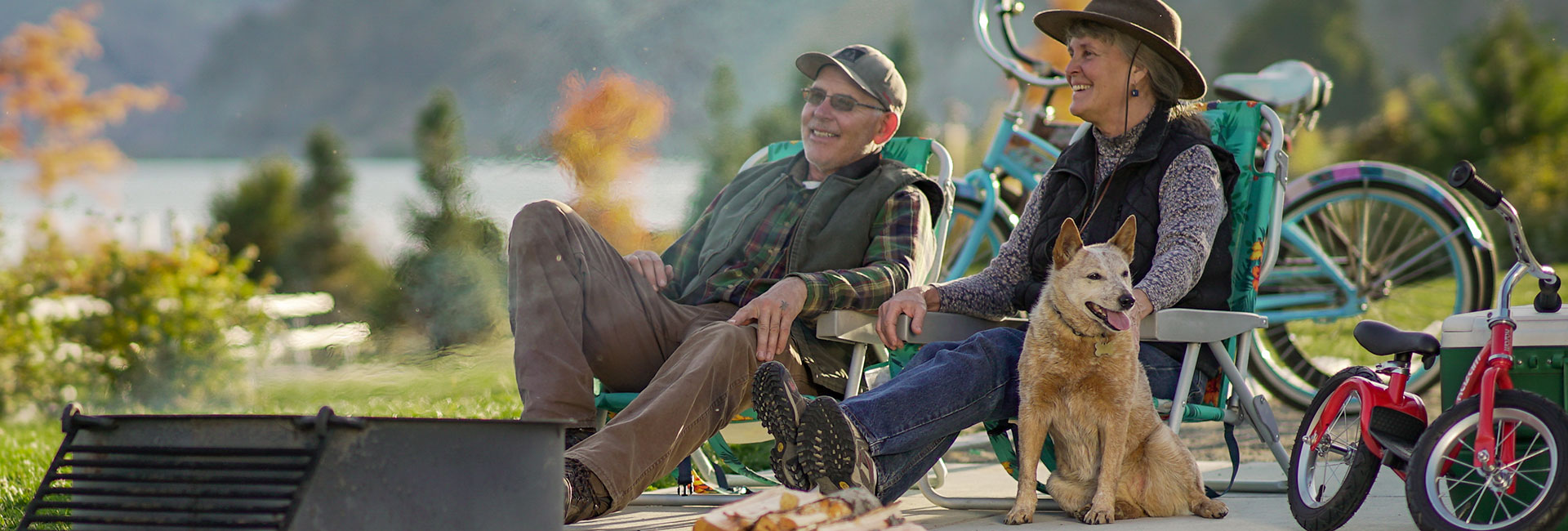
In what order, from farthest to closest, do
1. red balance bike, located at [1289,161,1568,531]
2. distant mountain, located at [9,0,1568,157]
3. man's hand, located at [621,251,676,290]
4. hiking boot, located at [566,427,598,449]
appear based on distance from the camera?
1. distant mountain, located at [9,0,1568,157]
2. man's hand, located at [621,251,676,290]
3. hiking boot, located at [566,427,598,449]
4. red balance bike, located at [1289,161,1568,531]

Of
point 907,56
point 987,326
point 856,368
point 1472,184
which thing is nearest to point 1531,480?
point 1472,184

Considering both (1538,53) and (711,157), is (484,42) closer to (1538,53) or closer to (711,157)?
(711,157)

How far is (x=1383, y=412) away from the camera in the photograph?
2328 millimetres

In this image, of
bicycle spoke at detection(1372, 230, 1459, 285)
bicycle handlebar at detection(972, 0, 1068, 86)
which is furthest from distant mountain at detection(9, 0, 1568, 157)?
bicycle spoke at detection(1372, 230, 1459, 285)

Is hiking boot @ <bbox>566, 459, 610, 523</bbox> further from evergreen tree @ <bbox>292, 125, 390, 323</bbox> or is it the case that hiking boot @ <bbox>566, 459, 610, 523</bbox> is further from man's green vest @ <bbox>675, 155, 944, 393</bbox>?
evergreen tree @ <bbox>292, 125, 390, 323</bbox>

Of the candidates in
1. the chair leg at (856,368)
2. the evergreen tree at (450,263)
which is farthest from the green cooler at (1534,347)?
the evergreen tree at (450,263)

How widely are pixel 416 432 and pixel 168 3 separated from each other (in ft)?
38.0

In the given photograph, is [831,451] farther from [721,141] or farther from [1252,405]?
[721,141]

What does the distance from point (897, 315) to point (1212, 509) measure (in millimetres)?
723

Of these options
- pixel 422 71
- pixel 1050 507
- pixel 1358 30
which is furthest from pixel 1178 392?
pixel 1358 30

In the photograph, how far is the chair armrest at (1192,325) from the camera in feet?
8.18

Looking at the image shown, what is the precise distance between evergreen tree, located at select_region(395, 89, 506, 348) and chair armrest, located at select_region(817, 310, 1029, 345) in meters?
4.62

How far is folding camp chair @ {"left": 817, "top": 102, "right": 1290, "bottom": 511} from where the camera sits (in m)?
2.56

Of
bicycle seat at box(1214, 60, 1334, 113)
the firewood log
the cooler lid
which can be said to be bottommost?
the firewood log
